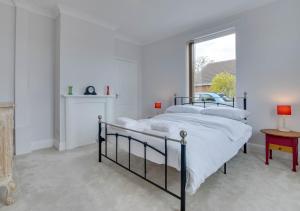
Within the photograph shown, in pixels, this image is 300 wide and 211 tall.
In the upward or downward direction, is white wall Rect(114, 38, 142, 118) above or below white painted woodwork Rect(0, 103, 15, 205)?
above

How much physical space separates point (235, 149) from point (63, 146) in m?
3.34

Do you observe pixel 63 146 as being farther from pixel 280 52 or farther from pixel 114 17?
pixel 280 52

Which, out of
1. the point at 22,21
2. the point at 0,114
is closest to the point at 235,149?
the point at 0,114

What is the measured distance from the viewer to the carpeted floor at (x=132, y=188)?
5.90 ft

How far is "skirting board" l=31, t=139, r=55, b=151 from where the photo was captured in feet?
11.9

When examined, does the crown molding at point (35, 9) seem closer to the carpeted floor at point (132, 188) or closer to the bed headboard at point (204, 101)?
the carpeted floor at point (132, 188)

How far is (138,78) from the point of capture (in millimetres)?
5918

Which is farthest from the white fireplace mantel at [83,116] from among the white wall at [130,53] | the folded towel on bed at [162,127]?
the folded towel on bed at [162,127]

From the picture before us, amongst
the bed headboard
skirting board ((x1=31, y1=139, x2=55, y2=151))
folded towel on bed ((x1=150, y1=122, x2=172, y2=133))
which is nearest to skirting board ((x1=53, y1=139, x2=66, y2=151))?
skirting board ((x1=31, y1=139, x2=55, y2=151))

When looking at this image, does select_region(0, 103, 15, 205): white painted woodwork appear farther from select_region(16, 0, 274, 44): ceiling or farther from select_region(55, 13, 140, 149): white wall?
select_region(16, 0, 274, 44): ceiling

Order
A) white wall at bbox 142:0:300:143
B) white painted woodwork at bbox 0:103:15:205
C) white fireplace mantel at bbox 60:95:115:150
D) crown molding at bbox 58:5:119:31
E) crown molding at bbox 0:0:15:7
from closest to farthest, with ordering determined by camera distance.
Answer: white painted woodwork at bbox 0:103:15:205, white wall at bbox 142:0:300:143, crown molding at bbox 0:0:15:7, crown molding at bbox 58:5:119:31, white fireplace mantel at bbox 60:95:115:150

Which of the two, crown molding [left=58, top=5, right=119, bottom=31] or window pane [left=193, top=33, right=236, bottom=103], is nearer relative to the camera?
crown molding [left=58, top=5, right=119, bottom=31]

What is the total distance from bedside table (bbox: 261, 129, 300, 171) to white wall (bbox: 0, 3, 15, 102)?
4.81 meters

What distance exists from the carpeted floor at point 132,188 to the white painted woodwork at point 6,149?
0.19 m
